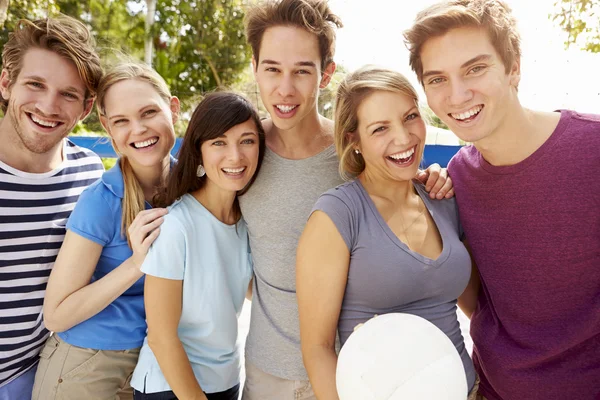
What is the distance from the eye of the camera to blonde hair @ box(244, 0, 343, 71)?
74.8 inches

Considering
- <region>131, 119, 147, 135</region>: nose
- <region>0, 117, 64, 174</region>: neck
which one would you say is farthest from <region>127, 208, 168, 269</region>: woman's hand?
<region>0, 117, 64, 174</region>: neck

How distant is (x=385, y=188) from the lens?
5.59 feet

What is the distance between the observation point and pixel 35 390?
194 cm

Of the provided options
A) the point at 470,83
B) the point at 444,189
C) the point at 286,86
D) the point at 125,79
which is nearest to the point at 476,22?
the point at 470,83

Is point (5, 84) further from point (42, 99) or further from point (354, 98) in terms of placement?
point (354, 98)

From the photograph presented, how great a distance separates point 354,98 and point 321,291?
2.04 feet

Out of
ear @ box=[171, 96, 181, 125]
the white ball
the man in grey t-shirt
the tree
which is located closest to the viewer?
the white ball

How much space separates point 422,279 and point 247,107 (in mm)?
850

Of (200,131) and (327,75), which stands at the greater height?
(327,75)

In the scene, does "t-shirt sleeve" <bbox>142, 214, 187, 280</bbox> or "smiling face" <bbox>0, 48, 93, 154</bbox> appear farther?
"smiling face" <bbox>0, 48, 93, 154</bbox>

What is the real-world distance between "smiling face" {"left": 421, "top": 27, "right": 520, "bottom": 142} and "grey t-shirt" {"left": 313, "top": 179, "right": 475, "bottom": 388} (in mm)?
384

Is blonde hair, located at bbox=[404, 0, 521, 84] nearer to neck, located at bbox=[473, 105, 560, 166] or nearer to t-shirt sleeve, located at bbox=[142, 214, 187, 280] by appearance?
neck, located at bbox=[473, 105, 560, 166]

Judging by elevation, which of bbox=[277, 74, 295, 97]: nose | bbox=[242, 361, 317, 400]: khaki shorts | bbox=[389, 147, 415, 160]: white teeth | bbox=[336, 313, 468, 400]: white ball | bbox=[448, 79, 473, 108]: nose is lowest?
bbox=[242, 361, 317, 400]: khaki shorts

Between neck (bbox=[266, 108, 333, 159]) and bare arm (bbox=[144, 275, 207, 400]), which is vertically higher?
neck (bbox=[266, 108, 333, 159])
